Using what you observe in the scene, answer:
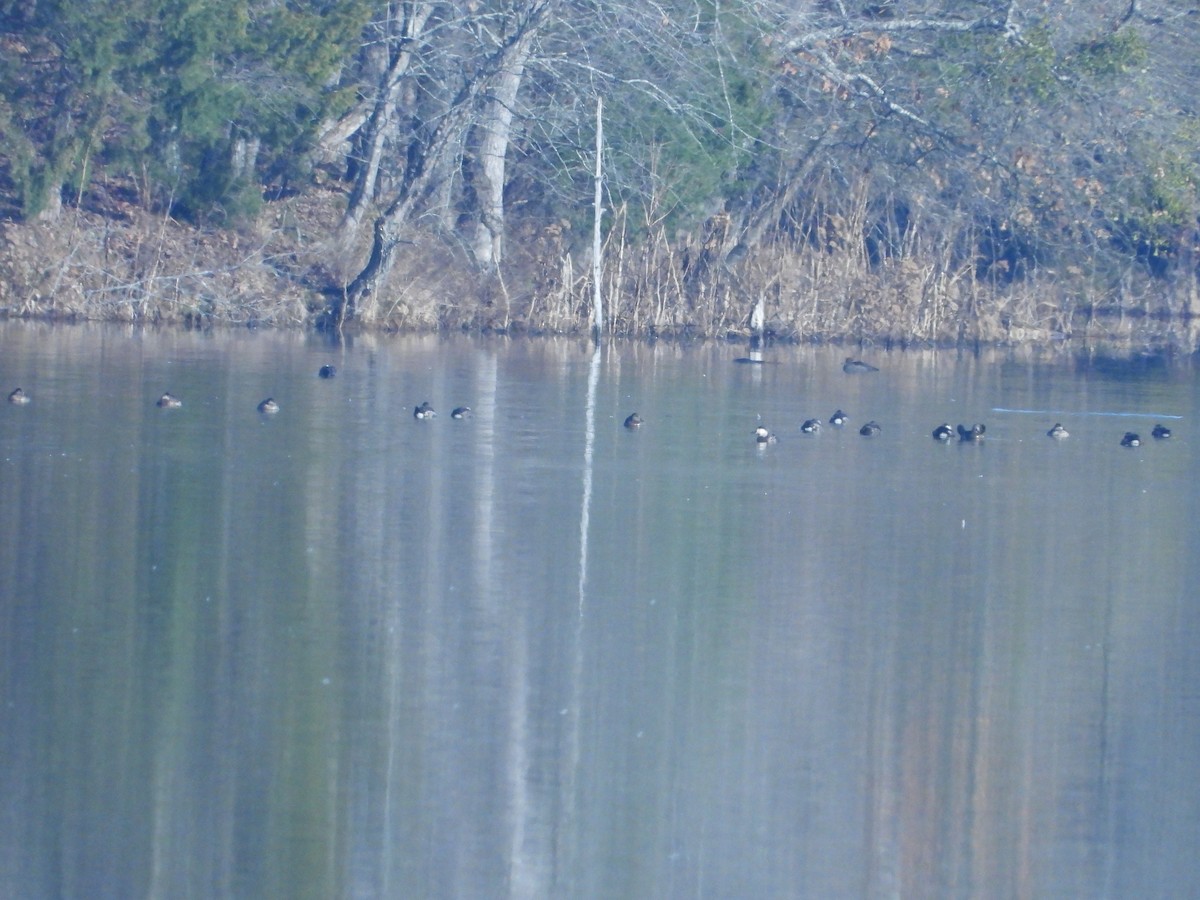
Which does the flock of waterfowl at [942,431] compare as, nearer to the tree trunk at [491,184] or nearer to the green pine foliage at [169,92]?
the green pine foliage at [169,92]

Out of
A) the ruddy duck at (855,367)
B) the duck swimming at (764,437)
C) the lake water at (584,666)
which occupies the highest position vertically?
the ruddy duck at (855,367)

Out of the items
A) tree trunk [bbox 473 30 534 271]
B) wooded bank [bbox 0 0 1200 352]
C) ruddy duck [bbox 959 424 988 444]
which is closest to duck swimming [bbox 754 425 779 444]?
ruddy duck [bbox 959 424 988 444]

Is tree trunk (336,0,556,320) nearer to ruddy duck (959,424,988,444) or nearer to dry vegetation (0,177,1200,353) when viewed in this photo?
dry vegetation (0,177,1200,353)

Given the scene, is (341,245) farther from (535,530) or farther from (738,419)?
(535,530)

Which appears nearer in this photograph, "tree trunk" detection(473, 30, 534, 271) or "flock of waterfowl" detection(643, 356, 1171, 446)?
"flock of waterfowl" detection(643, 356, 1171, 446)

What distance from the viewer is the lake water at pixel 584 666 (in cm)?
539

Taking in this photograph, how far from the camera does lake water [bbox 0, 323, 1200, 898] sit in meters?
5.39

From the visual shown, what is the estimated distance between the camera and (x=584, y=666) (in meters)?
7.17

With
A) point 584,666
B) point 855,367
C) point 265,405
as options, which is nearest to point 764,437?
point 265,405

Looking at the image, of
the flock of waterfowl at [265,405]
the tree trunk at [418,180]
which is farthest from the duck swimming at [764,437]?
the tree trunk at [418,180]

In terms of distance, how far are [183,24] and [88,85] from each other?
1.55 m

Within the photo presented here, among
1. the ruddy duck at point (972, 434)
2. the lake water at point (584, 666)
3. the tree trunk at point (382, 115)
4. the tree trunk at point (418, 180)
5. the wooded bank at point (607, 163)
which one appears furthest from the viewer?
the tree trunk at point (382, 115)

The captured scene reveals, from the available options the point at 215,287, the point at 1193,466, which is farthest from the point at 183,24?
the point at 1193,466

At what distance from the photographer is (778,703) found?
6.79m
